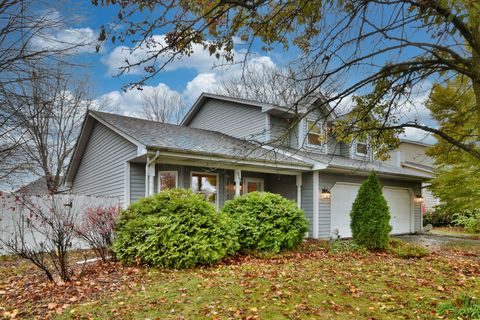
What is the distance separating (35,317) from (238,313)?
253 centimetres

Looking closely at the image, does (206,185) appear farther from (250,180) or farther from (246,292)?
(246,292)

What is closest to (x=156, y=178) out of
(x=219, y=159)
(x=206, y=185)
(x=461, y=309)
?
(x=206, y=185)

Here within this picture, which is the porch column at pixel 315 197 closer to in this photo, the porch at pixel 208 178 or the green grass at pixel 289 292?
the porch at pixel 208 178

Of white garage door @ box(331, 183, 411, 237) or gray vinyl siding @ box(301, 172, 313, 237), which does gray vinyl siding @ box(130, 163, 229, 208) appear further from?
white garage door @ box(331, 183, 411, 237)

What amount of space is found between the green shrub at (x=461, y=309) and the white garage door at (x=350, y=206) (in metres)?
9.32

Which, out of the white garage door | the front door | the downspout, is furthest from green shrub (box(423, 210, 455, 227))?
the downspout

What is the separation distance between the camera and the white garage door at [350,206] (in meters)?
14.3

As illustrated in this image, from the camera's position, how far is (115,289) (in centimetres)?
543

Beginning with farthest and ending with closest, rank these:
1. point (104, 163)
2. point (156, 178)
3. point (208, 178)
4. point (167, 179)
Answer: point (208, 178)
point (104, 163)
point (167, 179)
point (156, 178)

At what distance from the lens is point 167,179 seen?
37.7 feet

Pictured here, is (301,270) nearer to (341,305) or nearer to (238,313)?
(341,305)

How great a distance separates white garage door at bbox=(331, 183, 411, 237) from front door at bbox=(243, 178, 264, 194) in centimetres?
299

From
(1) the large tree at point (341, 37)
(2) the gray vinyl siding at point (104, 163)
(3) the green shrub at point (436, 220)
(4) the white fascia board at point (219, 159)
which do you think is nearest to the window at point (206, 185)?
(4) the white fascia board at point (219, 159)

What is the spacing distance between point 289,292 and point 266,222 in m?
4.17
